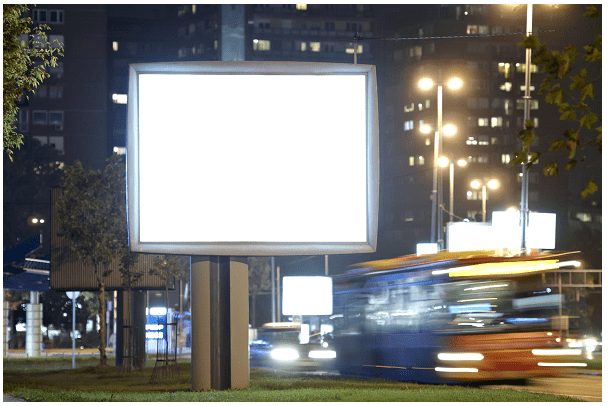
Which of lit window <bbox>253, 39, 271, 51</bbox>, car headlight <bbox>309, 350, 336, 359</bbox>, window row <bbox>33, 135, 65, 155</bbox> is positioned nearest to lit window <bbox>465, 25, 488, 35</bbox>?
lit window <bbox>253, 39, 271, 51</bbox>

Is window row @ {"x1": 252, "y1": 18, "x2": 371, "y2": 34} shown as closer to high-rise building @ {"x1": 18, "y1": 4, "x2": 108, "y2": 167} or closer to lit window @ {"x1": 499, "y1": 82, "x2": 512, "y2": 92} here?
lit window @ {"x1": 499, "y1": 82, "x2": 512, "y2": 92}

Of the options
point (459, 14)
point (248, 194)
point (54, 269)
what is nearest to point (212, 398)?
point (248, 194)

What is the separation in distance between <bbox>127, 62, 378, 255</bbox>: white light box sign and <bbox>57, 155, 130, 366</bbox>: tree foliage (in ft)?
75.4

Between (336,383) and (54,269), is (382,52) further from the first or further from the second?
(336,383)

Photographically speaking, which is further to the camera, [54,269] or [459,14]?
[459,14]

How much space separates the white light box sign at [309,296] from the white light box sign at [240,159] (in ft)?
69.2

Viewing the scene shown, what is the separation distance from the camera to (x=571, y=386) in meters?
29.8

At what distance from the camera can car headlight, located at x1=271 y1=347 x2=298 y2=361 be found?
5325 cm

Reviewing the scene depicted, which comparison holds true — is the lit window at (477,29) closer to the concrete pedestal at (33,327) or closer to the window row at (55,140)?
the window row at (55,140)

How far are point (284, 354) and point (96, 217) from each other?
12.5m

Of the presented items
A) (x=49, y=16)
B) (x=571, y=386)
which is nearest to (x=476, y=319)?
(x=571, y=386)

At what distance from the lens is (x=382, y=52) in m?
167

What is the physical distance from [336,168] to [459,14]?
14508cm

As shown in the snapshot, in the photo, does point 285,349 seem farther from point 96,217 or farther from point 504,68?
point 504,68
